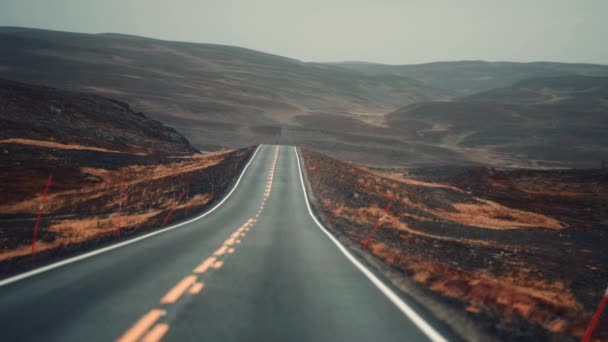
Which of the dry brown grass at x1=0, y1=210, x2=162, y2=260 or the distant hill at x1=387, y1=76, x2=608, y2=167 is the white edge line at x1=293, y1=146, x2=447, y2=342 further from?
the distant hill at x1=387, y1=76, x2=608, y2=167

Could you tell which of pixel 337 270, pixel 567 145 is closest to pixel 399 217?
pixel 337 270

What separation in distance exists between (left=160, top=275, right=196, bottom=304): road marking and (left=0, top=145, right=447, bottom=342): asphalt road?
0.05ft

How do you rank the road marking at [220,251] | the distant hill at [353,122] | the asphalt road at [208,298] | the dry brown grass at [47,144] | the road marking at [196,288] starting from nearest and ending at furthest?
the asphalt road at [208,298] → the road marking at [196,288] → the road marking at [220,251] → the dry brown grass at [47,144] → the distant hill at [353,122]

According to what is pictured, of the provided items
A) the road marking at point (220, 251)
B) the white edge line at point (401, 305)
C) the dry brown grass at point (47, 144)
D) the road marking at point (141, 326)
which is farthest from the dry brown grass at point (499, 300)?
the dry brown grass at point (47, 144)

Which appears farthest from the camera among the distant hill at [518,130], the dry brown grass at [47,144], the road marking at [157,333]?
the distant hill at [518,130]

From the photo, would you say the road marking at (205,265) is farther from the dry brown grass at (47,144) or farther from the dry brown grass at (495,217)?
the dry brown grass at (47,144)

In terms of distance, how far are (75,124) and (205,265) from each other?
→ 204 feet

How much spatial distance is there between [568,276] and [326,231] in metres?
9.49

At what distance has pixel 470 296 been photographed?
272 inches

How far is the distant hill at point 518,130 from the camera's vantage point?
4158 inches

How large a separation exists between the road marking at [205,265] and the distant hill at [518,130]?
99.9 m

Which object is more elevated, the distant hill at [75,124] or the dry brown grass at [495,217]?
the distant hill at [75,124]

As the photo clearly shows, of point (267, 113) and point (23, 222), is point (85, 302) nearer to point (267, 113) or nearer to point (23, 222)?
point (23, 222)

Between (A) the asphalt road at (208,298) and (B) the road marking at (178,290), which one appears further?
(B) the road marking at (178,290)
